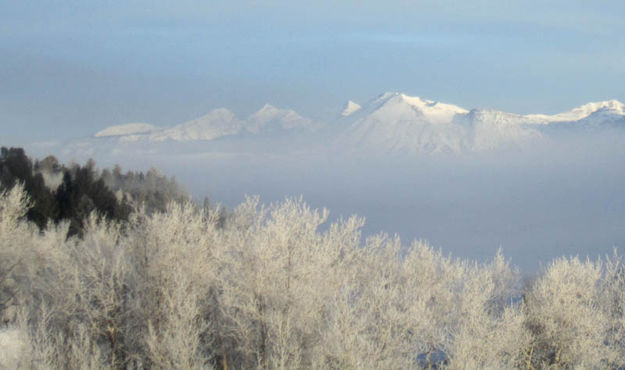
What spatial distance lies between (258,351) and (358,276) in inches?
633

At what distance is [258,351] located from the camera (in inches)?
1114

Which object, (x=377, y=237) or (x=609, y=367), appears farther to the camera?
(x=377, y=237)

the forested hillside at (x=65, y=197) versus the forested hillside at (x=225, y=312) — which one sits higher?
the forested hillside at (x=65, y=197)

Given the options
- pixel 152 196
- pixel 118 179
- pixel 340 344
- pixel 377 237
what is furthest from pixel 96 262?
pixel 118 179

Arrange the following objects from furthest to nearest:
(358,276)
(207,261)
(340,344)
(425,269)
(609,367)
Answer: (425,269) → (358,276) → (609,367) → (207,261) → (340,344)

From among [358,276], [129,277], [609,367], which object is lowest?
[609,367]

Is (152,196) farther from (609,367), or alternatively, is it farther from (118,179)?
(609,367)

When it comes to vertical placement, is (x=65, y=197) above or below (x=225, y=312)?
above

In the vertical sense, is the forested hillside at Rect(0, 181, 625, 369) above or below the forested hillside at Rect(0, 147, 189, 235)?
below

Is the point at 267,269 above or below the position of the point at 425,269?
above

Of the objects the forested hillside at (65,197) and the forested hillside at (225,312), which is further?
the forested hillside at (65,197)

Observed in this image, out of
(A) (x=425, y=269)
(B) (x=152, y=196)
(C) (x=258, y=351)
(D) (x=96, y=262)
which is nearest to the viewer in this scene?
(C) (x=258, y=351)

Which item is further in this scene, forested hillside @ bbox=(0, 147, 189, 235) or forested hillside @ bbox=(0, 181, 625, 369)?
forested hillside @ bbox=(0, 147, 189, 235)

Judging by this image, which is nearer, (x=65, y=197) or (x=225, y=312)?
(x=225, y=312)
